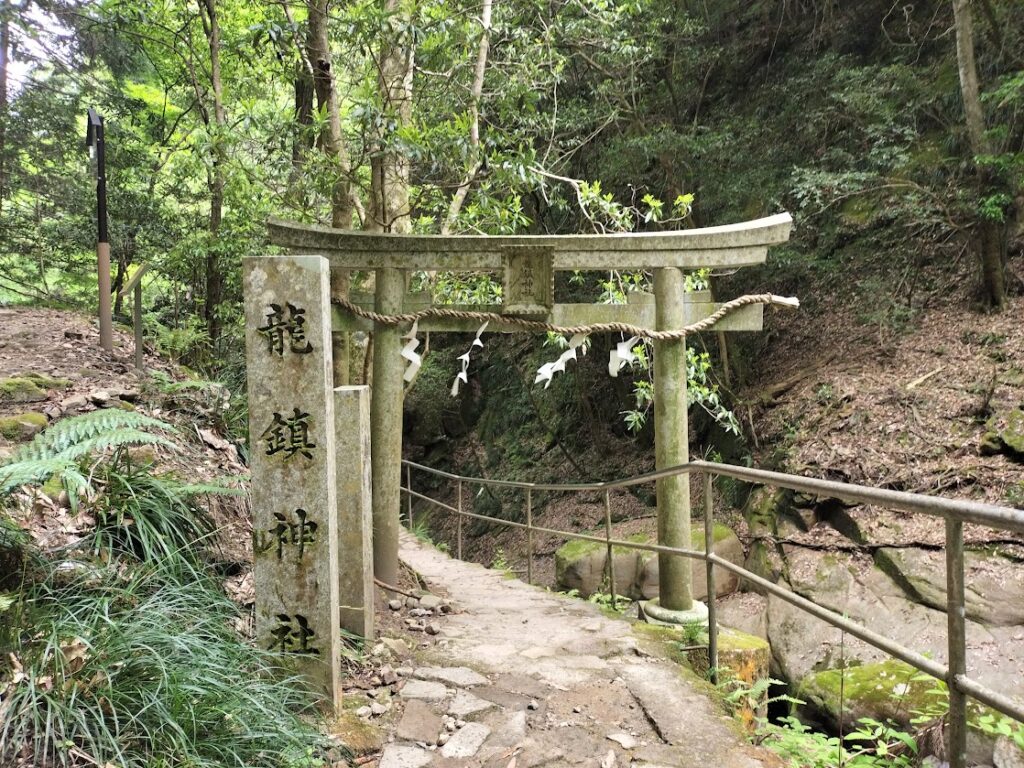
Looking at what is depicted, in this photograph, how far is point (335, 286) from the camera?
190 inches

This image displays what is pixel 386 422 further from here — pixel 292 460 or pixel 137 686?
pixel 137 686

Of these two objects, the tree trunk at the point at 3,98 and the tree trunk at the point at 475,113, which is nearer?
the tree trunk at the point at 475,113

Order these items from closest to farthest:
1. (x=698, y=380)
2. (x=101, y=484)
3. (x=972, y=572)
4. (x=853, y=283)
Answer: (x=101, y=484), (x=972, y=572), (x=698, y=380), (x=853, y=283)

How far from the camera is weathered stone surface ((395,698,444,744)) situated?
259cm

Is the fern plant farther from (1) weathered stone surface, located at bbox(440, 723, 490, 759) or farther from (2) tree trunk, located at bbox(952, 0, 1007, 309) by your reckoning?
(2) tree trunk, located at bbox(952, 0, 1007, 309)

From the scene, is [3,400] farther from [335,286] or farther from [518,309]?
[518,309]

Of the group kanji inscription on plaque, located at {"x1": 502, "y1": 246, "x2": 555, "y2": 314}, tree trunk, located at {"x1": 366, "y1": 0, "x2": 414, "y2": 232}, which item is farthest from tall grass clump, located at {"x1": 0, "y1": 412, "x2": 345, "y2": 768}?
tree trunk, located at {"x1": 366, "y1": 0, "x2": 414, "y2": 232}

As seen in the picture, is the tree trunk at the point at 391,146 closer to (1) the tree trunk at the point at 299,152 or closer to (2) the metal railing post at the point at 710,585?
(1) the tree trunk at the point at 299,152

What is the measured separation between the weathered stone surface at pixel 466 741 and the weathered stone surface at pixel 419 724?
3.0 inches

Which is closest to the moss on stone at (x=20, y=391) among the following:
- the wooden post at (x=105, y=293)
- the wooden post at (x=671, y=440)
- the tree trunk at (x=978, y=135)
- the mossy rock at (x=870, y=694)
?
the wooden post at (x=105, y=293)

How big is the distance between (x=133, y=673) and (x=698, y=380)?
6.20 meters

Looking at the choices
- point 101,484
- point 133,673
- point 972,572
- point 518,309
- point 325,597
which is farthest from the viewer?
point 972,572

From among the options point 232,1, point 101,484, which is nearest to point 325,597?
point 101,484

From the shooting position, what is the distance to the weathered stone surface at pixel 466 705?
111 inches
